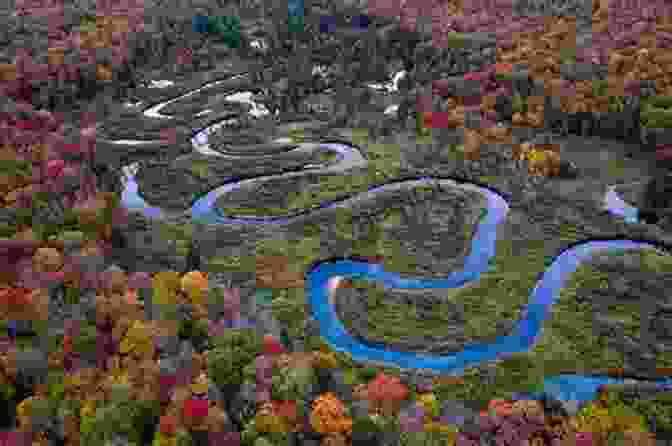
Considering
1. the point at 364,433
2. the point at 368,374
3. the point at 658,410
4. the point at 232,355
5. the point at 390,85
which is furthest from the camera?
the point at 390,85

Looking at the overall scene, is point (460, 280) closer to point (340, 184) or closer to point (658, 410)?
point (658, 410)

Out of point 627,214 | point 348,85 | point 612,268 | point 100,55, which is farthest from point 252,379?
point 100,55

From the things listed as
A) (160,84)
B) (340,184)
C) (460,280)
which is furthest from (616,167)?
(160,84)

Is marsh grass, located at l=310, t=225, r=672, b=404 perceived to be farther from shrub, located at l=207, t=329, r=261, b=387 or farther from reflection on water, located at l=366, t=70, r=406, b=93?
reflection on water, located at l=366, t=70, r=406, b=93

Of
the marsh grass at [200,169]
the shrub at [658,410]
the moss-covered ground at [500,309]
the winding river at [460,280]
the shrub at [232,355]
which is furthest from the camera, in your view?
the marsh grass at [200,169]

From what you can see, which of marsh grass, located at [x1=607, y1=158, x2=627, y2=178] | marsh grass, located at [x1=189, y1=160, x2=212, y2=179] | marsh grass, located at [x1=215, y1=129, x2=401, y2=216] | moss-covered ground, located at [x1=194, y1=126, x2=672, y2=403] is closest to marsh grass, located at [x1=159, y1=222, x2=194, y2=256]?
moss-covered ground, located at [x1=194, y1=126, x2=672, y2=403]

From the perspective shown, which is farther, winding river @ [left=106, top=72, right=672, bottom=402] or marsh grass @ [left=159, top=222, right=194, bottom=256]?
marsh grass @ [left=159, top=222, right=194, bottom=256]

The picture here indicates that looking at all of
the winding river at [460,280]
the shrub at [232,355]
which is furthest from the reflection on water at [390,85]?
the shrub at [232,355]

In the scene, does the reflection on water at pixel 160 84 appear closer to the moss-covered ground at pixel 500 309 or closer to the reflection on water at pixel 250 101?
the reflection on water at pixel 250 101

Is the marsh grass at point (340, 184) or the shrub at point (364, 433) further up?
the marsh grass at point (340, 184)
